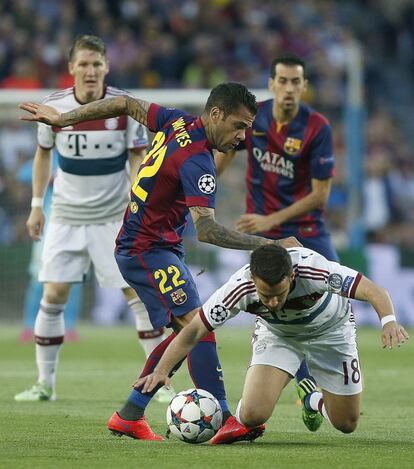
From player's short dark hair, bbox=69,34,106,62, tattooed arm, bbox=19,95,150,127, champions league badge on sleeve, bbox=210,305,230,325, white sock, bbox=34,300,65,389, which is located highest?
player's short dark hair, bbox=69,34,106,62

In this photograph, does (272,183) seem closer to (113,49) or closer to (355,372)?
(355,372)

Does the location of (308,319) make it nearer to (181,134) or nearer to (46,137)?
(181,134)

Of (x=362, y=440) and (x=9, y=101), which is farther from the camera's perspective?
(x=9, y=101)

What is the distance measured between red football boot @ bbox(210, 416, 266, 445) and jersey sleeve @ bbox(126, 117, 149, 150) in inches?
112

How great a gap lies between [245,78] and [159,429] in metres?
14.7

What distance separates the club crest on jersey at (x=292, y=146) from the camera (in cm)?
988

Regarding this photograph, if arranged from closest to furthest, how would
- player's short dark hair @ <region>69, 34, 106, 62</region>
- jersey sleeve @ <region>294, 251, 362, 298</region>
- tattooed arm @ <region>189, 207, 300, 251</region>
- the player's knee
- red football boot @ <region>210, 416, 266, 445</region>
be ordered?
jersey sleeve @ <region>294, 251, 362, 298</region>, tattooed arm @ <region>189, 207, 300, 251</region>, red football boot @ <region>210, 416, 266, 445</region>, player's short dark hair @ <region>69, 34, 106, 62</region>, the player's knee

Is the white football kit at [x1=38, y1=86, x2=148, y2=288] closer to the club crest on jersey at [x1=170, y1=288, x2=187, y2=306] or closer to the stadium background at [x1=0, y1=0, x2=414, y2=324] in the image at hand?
the club crest on jersey at [x1=170, y1=288, x2=187, y2=306]

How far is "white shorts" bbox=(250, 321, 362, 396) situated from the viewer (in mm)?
7480

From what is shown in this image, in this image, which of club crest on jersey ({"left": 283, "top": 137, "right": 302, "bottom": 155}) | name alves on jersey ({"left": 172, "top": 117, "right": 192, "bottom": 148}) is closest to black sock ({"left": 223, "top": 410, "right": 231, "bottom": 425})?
name alves on jersey ({"left": 172, "top": 117, "right": 192, "bottom": 148})

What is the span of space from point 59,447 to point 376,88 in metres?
→ 18.4

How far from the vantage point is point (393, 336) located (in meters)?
6.21

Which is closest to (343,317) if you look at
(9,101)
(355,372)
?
(355,372)

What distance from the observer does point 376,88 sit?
24406 millimetres
